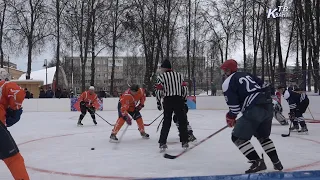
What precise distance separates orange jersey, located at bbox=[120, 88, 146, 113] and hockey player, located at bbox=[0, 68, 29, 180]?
3.28 m

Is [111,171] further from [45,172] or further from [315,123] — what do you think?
[315,123]

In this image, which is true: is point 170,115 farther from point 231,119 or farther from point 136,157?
point 231,119

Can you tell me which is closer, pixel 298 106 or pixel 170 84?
pixel 170 84

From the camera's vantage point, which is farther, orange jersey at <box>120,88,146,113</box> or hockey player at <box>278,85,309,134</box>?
hockey player at <box>278,85,309,134</box>

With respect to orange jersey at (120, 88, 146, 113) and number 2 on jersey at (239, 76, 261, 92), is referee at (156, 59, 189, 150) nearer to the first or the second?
orange jersey at (120, 88, 146, 113)

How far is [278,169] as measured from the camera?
387cm

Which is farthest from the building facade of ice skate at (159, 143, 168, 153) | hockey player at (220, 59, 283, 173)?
hockey player at (220, 59, 283, 173)

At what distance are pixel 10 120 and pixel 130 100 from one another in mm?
3548

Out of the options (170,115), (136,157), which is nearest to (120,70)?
(170,115)

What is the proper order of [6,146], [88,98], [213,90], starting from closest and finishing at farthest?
1. [6,146]
2. [88,98]
3. [213,90]

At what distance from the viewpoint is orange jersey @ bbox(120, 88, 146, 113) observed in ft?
21.3

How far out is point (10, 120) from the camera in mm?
3188

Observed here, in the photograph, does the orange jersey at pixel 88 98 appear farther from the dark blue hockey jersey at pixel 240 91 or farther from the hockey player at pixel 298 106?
the dark blue hockey jersey at pixel 240 91

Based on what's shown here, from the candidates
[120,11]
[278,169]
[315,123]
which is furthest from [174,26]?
[278,169]
